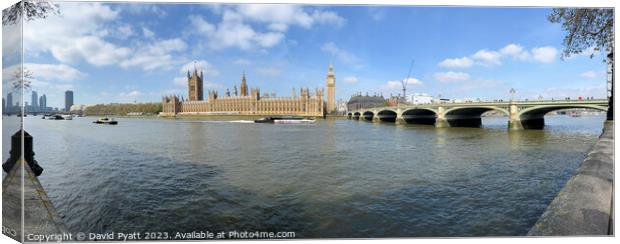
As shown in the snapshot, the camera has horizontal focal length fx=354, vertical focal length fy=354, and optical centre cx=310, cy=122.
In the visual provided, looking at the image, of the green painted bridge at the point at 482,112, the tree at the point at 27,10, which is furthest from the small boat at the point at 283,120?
the tree at the point at 27,10

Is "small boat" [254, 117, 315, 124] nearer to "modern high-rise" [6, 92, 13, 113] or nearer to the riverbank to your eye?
"modern high-rise" [6, 92, 13, 113]

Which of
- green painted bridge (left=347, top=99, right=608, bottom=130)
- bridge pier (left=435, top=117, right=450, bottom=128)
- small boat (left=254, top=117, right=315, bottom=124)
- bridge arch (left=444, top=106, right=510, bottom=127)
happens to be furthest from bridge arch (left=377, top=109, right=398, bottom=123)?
bridge pier (left=435, top=117, right=450, bottom=128)

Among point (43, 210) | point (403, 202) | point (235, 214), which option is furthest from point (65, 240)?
point (403, 202)

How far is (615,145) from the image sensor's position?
4148 mm

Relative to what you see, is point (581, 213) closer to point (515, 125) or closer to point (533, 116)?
point (515, 125)

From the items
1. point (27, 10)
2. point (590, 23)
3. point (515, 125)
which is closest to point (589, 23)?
point (590, 23)

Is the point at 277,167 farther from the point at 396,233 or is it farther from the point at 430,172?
the point at 396,233

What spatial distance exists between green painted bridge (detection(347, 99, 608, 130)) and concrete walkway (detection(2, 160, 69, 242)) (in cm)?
1892

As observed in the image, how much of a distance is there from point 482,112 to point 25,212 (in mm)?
35332

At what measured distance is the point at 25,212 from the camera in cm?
397

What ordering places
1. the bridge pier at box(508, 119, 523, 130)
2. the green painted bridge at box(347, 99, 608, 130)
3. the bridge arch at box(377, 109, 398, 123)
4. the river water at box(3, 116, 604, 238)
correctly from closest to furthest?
the river water at box(3, 116, 604, 238) < the green painted bridge at box(347, 99, 608, 130) < the bridge pier at box(508, 119, 523, 130) < the bridge arch at box(377, 109, 398, 123)

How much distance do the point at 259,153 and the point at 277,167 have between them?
129 inches

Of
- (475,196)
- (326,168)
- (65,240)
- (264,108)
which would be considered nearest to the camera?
(65,240)

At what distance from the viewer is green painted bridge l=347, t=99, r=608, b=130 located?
20.9 metres
